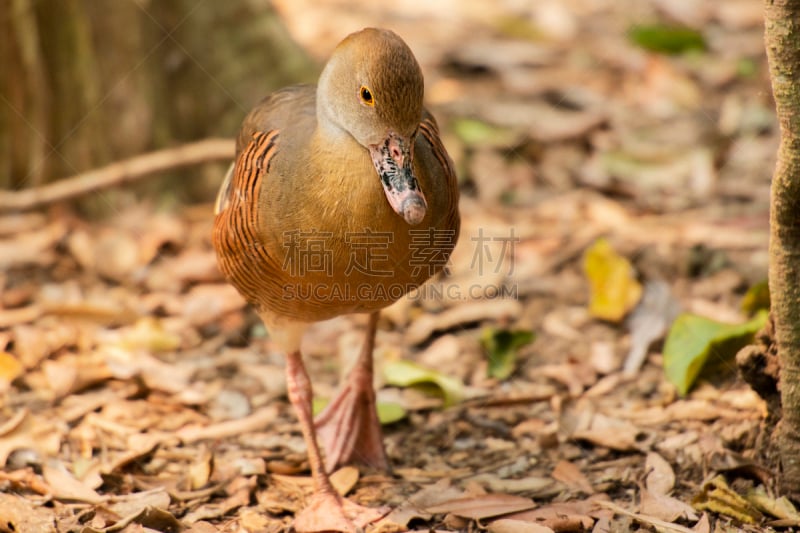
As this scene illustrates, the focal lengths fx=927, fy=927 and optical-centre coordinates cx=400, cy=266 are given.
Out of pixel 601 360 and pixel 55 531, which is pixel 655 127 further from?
pixel 55 531

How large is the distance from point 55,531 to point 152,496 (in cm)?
46

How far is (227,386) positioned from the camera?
203 inches

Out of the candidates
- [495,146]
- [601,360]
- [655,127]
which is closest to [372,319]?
[601,360]

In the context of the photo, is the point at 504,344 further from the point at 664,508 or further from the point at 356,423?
the point at 664,508

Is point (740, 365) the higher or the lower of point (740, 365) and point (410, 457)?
the higher

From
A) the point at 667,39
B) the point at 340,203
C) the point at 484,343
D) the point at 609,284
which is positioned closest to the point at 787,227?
the point at 340,203

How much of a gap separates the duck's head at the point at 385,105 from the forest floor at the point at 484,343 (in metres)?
1.47

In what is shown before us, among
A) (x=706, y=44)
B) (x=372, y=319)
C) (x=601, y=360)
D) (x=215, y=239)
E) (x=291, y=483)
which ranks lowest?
(x=291, y=483)

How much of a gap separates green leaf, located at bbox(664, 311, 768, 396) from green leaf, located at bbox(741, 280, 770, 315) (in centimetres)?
12

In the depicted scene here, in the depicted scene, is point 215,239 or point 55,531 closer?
point 55,531

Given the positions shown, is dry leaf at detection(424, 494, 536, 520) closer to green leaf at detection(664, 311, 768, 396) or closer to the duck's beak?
green leaf at detection(664, 311, 768, 396)

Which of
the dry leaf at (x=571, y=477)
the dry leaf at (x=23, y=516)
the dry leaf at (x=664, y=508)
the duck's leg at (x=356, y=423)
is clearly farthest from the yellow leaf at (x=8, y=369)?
the dry leaf at (x=664, y=508)

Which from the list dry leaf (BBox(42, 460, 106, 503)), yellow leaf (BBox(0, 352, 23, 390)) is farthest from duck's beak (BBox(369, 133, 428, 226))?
yellow leaf (BBox(0, 352, 23, 390))

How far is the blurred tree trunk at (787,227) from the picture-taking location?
11.0 feet
